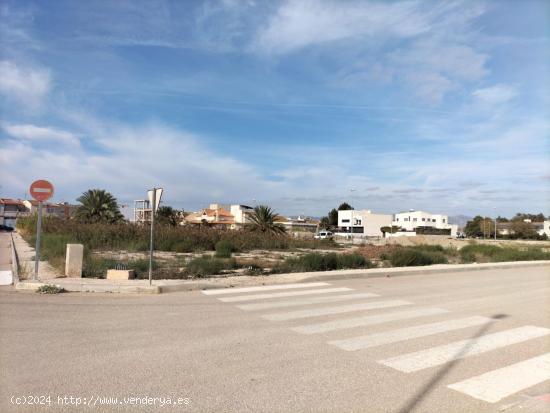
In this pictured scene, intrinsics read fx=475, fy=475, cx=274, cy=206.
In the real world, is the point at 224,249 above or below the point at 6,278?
above

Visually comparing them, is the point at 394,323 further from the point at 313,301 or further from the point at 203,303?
the point at 203,303

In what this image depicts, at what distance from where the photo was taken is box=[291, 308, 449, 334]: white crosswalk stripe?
26.9 ft

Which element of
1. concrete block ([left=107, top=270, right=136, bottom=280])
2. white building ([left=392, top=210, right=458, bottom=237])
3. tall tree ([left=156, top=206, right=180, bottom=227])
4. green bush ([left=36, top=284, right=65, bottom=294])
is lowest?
green bush ([left=36, top=284, right=65, bottom=294])

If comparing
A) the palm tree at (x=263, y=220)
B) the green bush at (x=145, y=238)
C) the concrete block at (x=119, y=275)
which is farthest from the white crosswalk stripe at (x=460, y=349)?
the palm tree at (x=263, y=220)

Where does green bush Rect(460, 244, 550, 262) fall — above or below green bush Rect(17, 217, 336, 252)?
below

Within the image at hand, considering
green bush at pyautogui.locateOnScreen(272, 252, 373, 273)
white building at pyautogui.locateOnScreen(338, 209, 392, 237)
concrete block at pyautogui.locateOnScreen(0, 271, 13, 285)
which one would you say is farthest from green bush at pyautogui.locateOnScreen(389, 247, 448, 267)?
white building at pyautogui.locateOnScreen(338, 209, 392, 237)

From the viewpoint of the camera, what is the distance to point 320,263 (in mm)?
18984

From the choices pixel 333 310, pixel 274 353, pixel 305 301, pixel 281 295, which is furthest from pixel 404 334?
pixel 281 295

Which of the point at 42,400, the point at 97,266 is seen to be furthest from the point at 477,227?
the point at 42,400

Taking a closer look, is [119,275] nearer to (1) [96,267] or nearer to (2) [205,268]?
(1) [96,267]

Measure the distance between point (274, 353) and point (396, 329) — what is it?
106 inches

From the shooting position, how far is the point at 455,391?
535 cm

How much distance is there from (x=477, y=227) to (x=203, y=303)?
443 ft

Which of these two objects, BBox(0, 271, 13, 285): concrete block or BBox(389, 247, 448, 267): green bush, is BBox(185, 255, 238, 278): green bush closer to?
BBox(0, 271, 13, 285): concrete block
